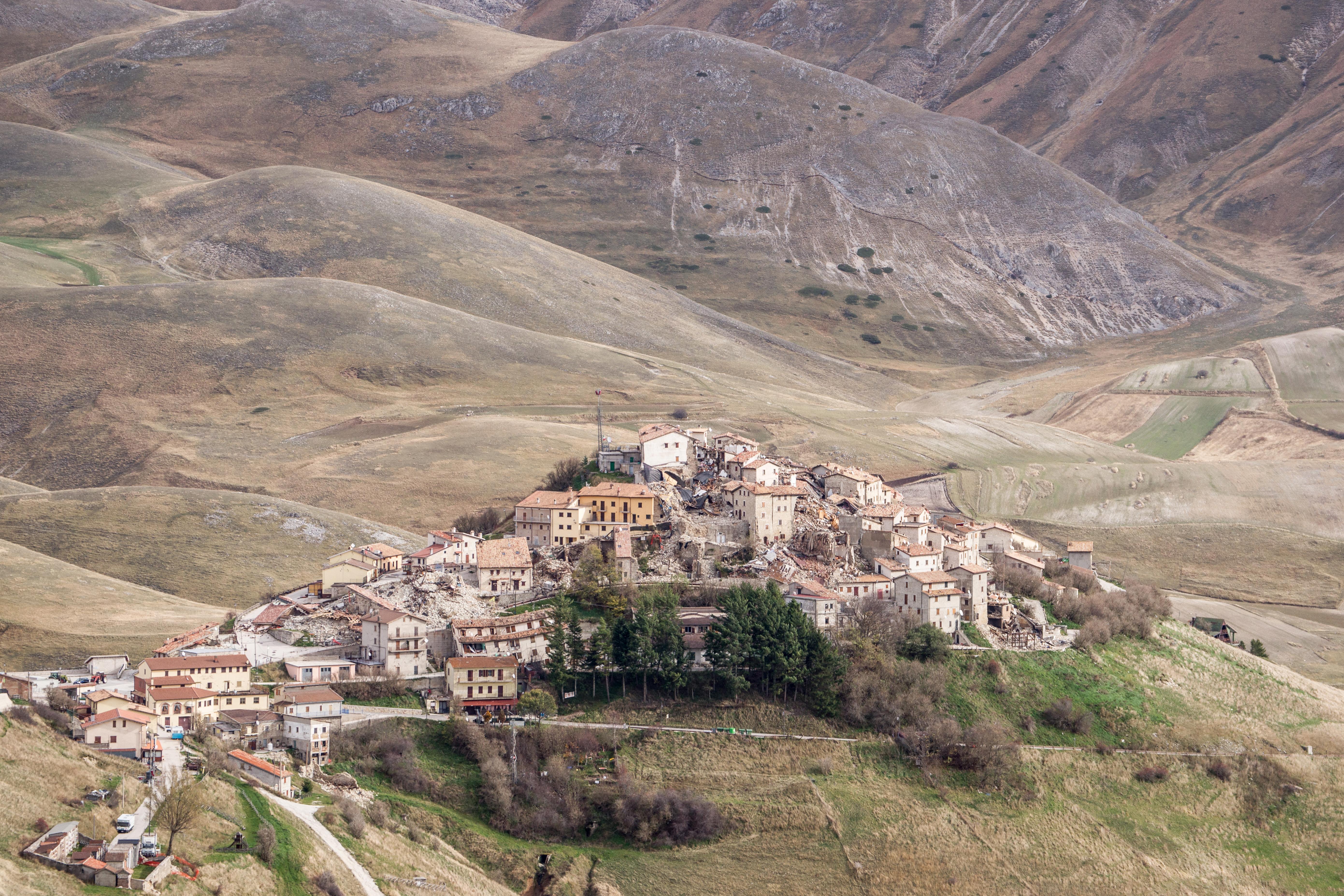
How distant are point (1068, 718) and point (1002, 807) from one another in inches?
310

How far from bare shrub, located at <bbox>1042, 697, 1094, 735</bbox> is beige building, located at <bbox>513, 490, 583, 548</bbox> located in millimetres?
25507

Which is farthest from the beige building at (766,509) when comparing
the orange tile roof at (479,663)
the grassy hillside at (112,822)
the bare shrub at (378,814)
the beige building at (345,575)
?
the grassy hillside at (112,822)

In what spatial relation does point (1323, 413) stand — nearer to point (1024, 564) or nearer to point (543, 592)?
point (1024, 564)

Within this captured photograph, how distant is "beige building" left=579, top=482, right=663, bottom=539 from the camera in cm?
7381

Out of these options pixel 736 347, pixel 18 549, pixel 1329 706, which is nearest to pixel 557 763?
pixel 1329 706

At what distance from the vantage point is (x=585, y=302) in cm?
19012

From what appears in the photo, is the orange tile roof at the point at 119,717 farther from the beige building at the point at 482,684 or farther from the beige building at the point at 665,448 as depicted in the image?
the beige building at the point at 665,448

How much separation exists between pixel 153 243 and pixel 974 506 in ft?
420

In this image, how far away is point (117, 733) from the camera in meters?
49.6

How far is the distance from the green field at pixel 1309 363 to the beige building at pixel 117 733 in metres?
146

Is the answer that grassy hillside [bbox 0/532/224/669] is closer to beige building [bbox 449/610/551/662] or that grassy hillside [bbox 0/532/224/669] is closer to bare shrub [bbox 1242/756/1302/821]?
beige building [bbox 449/610/551/662]

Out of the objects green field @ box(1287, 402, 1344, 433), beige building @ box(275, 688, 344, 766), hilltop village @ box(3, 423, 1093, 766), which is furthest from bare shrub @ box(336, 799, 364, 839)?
green field @ box(1287, 402, 1344, 433)

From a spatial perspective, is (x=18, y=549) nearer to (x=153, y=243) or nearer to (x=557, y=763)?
(x=557, y=763)

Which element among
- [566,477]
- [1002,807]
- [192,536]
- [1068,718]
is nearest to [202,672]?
[566,477]
